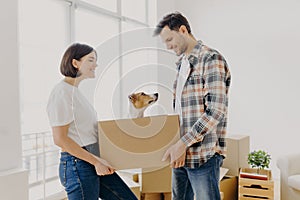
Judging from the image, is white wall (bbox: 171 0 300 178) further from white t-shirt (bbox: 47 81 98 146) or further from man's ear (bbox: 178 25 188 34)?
white t-shirt (bbox: 47 81 98 146)

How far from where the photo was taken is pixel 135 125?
4.36 feet

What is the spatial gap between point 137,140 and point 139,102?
6.5 inches

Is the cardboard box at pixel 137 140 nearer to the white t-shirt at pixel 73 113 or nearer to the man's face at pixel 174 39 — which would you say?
the white t-shirt at pixel 73 113

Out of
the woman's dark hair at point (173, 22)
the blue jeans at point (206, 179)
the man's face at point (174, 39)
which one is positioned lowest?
the blue jeans at point (206, 179)

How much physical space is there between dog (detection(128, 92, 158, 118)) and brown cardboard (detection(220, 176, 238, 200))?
159 centimetres

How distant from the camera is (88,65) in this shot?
1.34 metres

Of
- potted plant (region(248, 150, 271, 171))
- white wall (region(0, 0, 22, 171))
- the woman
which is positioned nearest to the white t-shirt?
the woman

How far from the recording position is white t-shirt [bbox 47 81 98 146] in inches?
51.1

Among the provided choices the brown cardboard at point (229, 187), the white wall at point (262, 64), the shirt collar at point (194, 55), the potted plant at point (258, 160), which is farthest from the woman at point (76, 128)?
the white wall at point (262, 64)

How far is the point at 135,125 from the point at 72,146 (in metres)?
0.28

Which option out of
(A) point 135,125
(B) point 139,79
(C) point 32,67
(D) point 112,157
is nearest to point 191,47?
(B) point 139,79

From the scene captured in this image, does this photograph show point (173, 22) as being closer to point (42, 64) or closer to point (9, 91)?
point (9, 91)

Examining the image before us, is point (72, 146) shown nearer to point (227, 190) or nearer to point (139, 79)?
point (139, 79)

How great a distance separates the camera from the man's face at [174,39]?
4.51 feet
